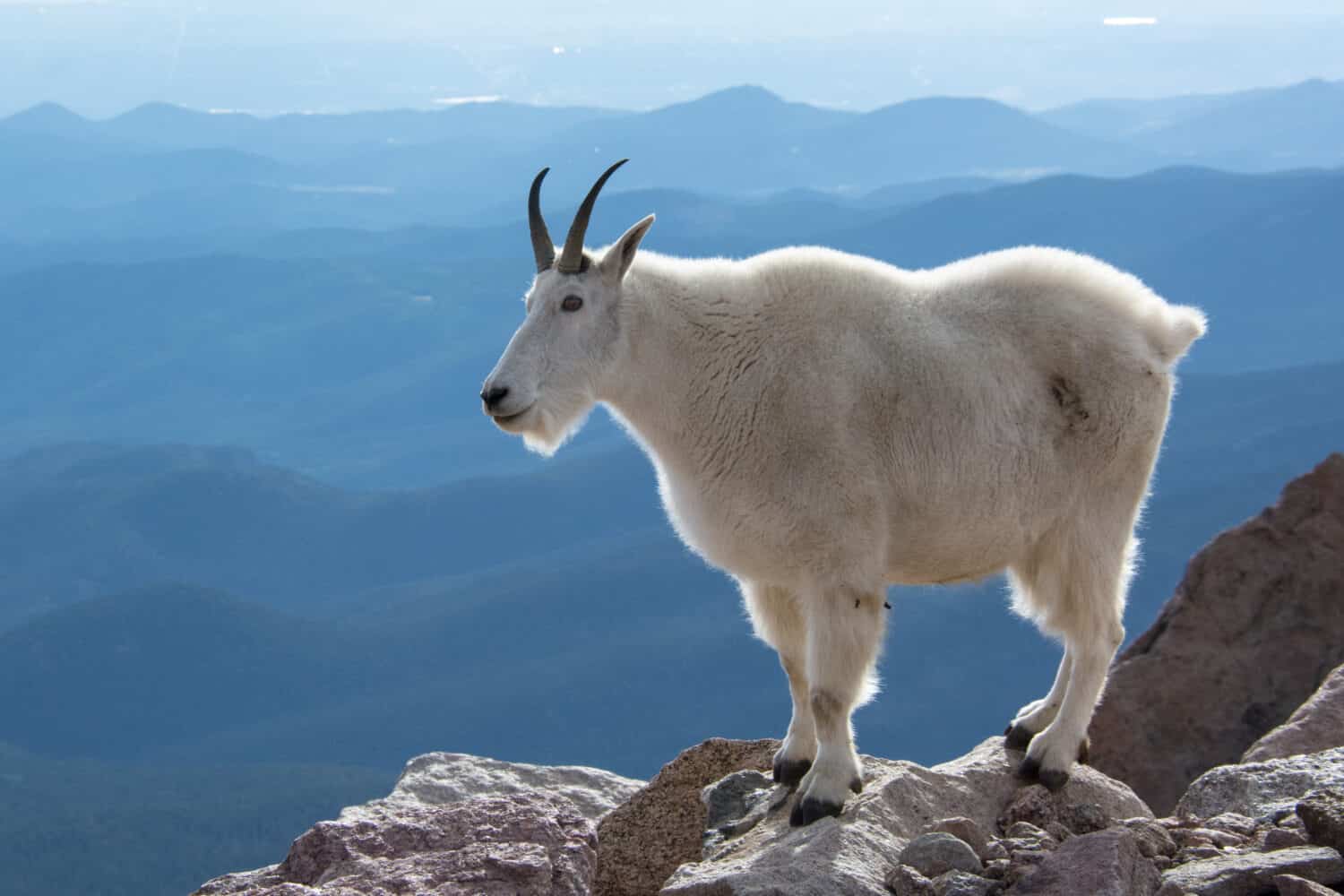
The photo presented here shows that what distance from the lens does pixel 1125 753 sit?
11680 millimetres

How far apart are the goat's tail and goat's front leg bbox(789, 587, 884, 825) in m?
1.98

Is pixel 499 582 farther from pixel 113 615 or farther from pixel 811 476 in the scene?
pixel 811 476

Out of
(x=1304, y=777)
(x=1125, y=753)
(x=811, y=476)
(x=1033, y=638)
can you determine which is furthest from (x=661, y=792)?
(x=1033, y=638)

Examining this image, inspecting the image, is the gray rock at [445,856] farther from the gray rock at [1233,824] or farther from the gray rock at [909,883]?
the gray rock at [1233,824]

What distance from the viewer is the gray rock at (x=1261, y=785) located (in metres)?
6.44

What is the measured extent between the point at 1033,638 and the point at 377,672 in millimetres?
59801

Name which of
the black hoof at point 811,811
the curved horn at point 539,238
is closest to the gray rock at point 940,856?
the black hoof at point 811,811

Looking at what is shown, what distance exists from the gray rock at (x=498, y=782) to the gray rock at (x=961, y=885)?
12.3 ft

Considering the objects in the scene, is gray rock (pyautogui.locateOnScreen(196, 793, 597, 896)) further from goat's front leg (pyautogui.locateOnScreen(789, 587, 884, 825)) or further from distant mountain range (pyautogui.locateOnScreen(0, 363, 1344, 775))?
distant mountain range (pyautogui.locateOnScreen(0, 363, 1344, 775))

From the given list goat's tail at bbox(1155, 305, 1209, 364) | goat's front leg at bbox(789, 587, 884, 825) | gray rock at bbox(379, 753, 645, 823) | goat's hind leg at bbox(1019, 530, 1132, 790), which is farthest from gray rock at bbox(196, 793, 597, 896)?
goat's tail at bbox(1155, 305, 1209, 364)

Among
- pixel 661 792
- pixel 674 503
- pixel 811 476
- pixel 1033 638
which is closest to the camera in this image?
pixel 811 476

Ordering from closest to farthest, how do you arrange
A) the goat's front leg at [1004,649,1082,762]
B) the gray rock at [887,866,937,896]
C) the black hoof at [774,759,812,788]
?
the gray rock at [887,866,937,896]
the black hoof at [774,759,812,788]
the goat's front leg at [1004,649,1082,762]

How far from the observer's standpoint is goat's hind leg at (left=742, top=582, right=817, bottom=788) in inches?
272

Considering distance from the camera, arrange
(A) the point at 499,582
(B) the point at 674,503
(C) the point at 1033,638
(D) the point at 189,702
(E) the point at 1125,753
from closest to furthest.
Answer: (B) the point at 674,503, (E) the point at 1125,753, (C) the point at 1033,638, (D) the point at 189,702, (A) the point at 499,582
